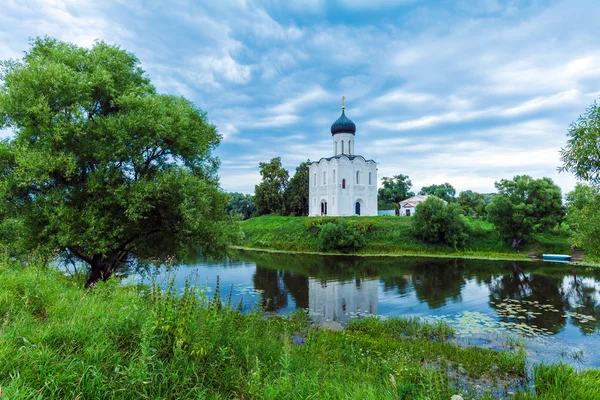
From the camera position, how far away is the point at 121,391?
328cm

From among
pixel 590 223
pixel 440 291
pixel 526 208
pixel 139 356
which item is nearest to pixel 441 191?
pixel 526 208

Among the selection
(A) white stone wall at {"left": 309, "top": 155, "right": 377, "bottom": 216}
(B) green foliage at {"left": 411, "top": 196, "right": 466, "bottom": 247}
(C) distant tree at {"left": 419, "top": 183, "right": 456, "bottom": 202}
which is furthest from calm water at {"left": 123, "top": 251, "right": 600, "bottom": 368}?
(C) distant tree at {"left": 419, "top": 183, "right": 456, "bottom": 202}

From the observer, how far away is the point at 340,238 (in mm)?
34250

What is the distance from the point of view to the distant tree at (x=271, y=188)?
55875 mm

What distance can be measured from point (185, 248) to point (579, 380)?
10587mm

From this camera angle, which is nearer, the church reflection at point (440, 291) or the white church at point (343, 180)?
the church reflection at point (440, 291)

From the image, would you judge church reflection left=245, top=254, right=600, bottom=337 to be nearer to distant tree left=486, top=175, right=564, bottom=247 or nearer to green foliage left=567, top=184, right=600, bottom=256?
green foliage left=567, top=184, right=600, bottom=256

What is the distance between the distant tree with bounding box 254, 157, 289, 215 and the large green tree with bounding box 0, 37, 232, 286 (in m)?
44.6

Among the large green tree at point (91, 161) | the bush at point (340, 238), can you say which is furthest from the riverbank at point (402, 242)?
the large green tree at point (91, 161)

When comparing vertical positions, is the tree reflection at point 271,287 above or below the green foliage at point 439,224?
below

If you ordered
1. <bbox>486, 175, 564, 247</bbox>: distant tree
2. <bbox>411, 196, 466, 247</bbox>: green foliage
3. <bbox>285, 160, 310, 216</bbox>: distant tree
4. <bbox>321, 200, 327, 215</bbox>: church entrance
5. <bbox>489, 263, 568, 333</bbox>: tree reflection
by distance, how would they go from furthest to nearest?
<bbox>285, 160, 310, 216</bbox>: distant tree
<bbox>321, 200, 327, 215</bbox>: church entrance
<bbox>411, 196, 466, 247</bbox>: green foliage
<bbox>486, 175, 564, 247</bbox>: distant tree
<bbox>489, 263, 568, 333</bbox>: tree reflection

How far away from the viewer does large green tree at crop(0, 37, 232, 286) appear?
8578mm

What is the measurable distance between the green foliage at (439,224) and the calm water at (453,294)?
16.2ft

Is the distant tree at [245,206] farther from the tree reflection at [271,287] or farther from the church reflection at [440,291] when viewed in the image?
the tree reflection at [271,287]
